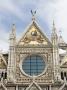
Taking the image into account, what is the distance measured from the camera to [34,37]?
29.8 m

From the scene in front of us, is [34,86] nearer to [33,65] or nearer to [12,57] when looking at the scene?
[33,65]

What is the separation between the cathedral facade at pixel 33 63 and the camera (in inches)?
1077

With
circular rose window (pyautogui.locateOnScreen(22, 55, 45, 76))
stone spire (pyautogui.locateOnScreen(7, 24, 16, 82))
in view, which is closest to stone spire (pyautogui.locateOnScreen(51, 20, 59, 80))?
circular rose window (pyautogui.locateOnScreen(22, 55, 45, 76))

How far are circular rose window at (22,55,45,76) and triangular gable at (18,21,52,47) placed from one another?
4.60 ft

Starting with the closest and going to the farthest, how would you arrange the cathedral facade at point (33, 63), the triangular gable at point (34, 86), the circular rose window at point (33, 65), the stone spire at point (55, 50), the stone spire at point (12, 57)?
1. the triangular gable at point (34, 86)
2. the cathedral facade at point (33, 63)
3. the stone spire at point (12, 57)
4. the stone spire at point (55, 50)
5. the circular rose window at point (33, 65)

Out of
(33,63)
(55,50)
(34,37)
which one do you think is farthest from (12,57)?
(55,50)

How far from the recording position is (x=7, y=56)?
2934 cm

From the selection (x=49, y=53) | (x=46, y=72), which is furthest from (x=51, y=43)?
(x=46, y=72)

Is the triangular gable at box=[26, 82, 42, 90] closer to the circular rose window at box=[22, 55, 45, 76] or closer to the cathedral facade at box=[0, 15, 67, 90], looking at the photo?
the cathedral facade at box=[0, 15, 67, 90]

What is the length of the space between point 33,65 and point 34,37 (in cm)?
264

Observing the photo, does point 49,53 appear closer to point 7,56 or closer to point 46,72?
point 46,72

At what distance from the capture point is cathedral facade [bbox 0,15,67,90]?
27359 mm

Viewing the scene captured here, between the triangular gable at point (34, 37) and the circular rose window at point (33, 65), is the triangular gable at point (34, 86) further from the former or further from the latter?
the triangular gable at point (34, 37)

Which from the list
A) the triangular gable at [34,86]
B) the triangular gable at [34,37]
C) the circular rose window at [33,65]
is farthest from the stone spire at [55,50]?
the triangular gable at [34,86]
